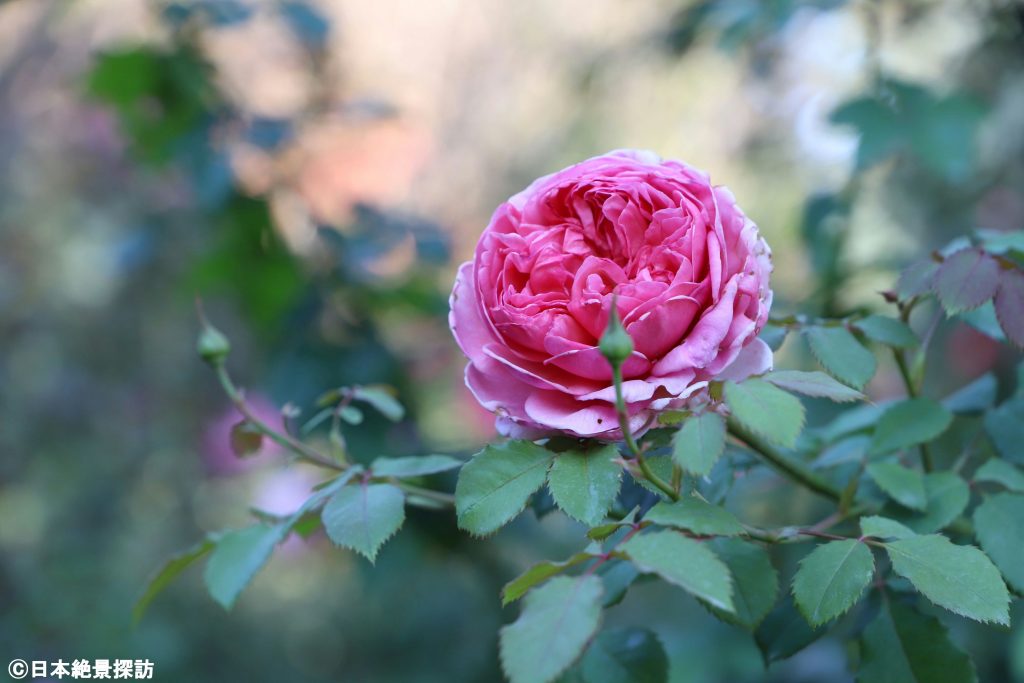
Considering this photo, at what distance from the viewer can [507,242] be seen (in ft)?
1.61

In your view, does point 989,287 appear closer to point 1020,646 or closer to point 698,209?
point 698,209

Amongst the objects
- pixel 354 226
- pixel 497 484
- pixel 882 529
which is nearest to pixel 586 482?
pixel 497 484

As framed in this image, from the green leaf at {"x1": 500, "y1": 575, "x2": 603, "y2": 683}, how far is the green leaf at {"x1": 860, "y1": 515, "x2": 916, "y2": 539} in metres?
0.15

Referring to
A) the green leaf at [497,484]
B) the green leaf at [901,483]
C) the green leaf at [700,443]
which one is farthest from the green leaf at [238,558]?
the green leaf at [901,483]

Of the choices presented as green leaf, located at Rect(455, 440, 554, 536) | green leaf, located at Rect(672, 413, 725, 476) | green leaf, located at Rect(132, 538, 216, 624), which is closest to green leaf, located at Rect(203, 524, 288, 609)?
green leaf, located at Rect(132, 538, 216, 624)

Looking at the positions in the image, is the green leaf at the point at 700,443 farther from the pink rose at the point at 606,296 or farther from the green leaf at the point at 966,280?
the green leaf at the point at 966,280

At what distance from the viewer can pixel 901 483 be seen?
20.5 inches

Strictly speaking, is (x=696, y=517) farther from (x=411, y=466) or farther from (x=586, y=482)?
(x=411, y=466)

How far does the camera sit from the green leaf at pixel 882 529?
Result: 422 mm

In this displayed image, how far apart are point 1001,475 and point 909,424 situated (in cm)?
6

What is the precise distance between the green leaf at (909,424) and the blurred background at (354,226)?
0.07 metres

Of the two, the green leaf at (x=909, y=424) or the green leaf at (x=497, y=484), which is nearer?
the green leaf at (x=497, y=484)

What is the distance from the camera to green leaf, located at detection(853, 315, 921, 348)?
0.52m

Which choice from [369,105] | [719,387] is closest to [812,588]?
[719,387]
